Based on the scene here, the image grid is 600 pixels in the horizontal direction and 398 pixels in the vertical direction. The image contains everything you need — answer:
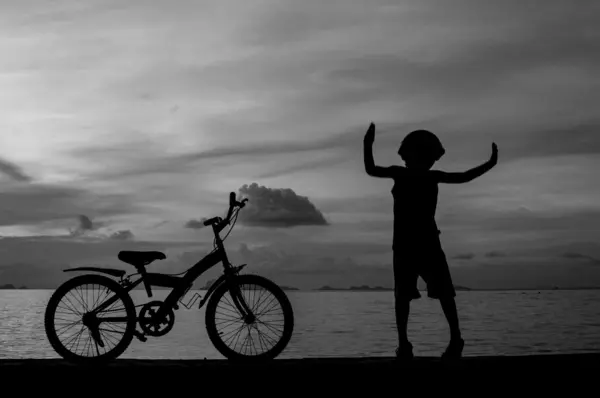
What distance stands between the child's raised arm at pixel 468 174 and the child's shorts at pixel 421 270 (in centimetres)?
61

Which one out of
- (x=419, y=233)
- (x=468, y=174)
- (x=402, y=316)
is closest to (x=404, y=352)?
(x=402, y=316)

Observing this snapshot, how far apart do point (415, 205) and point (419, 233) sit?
280 millimetres

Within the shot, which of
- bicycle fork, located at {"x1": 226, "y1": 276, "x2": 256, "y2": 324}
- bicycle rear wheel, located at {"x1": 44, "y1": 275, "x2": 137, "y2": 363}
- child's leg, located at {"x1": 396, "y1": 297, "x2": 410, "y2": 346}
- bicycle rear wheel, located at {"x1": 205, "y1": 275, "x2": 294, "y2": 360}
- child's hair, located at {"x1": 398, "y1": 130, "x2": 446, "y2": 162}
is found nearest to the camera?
child's leg, located at {"x1": 396, "y1": 297, "x2": 410, "y2": 346}

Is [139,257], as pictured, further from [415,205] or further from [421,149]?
[421,149]

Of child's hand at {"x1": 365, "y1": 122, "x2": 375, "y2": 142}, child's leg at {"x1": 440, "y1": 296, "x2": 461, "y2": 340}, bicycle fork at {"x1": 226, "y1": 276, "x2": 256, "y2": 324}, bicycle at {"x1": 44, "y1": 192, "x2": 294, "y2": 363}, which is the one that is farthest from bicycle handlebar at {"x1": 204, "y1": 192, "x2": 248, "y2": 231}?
child's leg at {"x1": 440, "y1": 296, "x2": 461, "y2": 340}

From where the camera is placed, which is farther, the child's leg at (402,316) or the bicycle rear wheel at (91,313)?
the bicycle rear wheel at (91,313)

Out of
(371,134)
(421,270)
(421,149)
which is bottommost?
(421,270)

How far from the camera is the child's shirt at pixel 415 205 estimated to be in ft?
23.0

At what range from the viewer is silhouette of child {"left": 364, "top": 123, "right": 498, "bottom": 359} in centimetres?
698

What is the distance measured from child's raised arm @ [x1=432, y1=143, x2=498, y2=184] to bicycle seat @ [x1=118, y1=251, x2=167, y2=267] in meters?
3.26

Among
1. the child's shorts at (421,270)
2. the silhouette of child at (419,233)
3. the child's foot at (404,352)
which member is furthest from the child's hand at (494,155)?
the child's foot at (404,352)

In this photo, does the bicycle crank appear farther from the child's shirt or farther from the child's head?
the child's head

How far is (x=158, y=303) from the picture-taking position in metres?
8.05

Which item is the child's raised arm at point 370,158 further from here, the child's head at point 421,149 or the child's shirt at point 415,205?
the child's head at point 421,149
